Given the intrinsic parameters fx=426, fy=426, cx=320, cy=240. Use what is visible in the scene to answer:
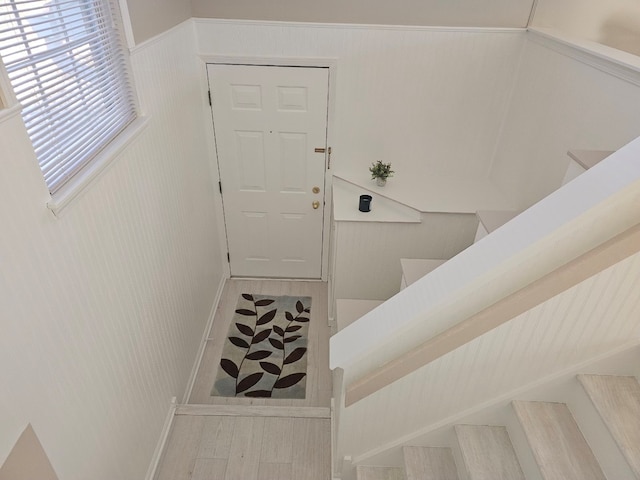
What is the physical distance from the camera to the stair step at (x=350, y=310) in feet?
8.80

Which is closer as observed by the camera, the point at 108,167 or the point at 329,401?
the point at 108,167

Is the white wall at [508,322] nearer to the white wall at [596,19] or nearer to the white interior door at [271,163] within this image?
the white interior door at [271,163]

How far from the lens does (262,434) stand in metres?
2.51

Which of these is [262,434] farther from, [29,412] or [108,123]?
[108,123]

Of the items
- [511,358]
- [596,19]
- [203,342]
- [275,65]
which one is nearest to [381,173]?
[275,65]

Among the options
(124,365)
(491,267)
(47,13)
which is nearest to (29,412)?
(124,365)

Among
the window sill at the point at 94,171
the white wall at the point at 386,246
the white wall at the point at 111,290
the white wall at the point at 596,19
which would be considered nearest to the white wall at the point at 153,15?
the white wall at the point at 111,290

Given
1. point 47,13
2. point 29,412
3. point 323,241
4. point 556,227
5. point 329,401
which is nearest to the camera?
point 556,227

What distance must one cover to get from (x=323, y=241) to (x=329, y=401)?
1452 millimetres

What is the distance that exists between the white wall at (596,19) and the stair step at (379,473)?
9.78 feet

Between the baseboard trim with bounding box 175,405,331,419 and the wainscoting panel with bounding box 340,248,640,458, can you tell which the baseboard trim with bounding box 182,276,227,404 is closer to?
the baseboard trim with bounding box 175,405,331,419

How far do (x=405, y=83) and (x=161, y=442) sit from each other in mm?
2900

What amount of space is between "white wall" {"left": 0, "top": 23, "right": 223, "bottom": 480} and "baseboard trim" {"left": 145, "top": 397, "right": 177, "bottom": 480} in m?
0.05

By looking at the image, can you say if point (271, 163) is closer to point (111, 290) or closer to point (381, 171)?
point (381, 171)
